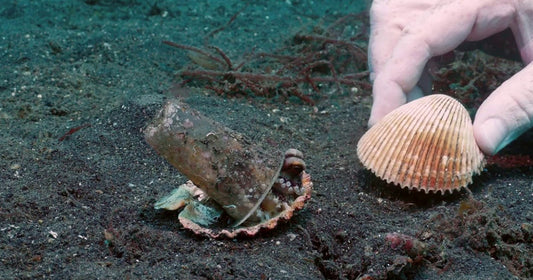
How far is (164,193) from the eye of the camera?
2955 millimetres

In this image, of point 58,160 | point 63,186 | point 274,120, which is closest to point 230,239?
point 63,186

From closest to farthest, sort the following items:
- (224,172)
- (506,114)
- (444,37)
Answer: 1. (224,172)
2. (506,114)
3. (444,37)

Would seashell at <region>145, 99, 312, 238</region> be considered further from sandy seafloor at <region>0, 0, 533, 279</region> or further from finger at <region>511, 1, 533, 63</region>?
finger at <region>511, 1, 533, 63</region>

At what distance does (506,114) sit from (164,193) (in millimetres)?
1994

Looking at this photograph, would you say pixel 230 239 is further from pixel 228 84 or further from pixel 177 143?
pixel 228 84

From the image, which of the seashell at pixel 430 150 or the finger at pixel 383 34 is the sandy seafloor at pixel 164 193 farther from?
the finger at pixel 383 34

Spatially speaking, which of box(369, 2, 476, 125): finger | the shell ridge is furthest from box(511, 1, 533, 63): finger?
the shell ridge

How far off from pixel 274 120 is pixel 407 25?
4.03 feet

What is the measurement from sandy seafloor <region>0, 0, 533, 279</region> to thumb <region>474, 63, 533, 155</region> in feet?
1.09

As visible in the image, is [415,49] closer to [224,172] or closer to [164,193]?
[224,172]

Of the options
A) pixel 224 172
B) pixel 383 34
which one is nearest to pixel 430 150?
pixel 383 34

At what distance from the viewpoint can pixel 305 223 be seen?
2664 millimetres

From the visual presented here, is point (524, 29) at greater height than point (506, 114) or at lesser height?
greater

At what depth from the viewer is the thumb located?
114 inches
